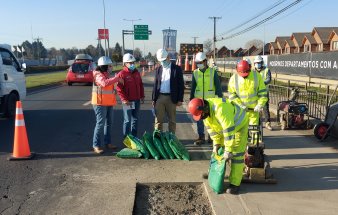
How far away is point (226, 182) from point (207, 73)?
2.84m

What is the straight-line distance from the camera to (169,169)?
589 cm

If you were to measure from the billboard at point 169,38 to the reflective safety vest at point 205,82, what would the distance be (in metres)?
22.1

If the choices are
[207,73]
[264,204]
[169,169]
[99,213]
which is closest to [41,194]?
[99,213]

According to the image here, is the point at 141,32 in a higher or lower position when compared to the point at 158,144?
higher

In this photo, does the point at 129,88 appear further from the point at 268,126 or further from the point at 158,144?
Answer: the point at 268,126

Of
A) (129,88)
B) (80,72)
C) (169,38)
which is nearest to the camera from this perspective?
(129,88)

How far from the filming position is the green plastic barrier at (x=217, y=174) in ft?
15.7

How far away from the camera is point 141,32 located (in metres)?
45.7

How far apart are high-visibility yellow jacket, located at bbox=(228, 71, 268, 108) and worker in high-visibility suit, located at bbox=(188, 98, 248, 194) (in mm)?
1564

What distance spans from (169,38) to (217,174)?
25464 millimetres

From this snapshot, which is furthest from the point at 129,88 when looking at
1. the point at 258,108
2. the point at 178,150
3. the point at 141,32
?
the point at 141,32

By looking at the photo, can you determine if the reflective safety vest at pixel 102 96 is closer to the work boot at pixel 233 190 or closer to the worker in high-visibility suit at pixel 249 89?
the worker in high-visibility suit at pixel 249 89

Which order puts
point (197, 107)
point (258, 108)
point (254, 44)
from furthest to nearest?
point (254, 44) → point (258, 108) → point (197, 107)

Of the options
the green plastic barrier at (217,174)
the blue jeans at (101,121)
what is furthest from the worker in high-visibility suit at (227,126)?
the blue jeans at (101,121)
